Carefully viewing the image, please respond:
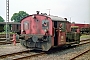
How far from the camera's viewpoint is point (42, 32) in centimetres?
1180

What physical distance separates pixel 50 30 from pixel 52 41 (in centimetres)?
68

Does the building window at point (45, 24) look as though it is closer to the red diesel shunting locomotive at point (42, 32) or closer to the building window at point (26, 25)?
the red diesel shunting locomotive at point (42, 32)

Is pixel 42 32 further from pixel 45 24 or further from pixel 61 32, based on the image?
pixel 61 32

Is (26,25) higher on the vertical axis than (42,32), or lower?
higher

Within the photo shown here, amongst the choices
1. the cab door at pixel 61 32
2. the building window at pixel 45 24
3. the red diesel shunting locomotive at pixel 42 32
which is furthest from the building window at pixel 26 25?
the cab door at pixel 61 32

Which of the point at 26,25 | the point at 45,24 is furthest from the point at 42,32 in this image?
the point at 26,25

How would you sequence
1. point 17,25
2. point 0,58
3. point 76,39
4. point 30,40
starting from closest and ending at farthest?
point 0,58
point 30,40
point 76,39
point 17,25

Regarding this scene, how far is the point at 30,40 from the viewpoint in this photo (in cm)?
1213

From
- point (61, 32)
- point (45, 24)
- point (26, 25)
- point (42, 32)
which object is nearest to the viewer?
point (45, 24)

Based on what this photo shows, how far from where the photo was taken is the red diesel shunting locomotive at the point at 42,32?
11352mm

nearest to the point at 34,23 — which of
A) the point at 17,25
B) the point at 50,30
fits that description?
the point at 50,30

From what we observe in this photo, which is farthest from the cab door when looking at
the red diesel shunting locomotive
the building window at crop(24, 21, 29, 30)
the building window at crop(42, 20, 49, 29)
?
the building window at crop(24, 21, 29, 30)

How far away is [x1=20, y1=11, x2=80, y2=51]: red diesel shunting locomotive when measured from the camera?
37.2 ft

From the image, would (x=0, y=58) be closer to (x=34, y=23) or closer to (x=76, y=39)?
(x=34, y=23)
